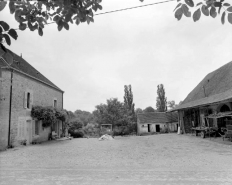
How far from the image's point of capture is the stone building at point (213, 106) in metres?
14.0

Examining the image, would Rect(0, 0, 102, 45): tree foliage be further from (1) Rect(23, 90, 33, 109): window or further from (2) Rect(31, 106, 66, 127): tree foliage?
(2) Rect(31, 106, 66, 127): tree foliage

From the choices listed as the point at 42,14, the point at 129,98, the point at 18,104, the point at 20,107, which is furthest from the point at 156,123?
the point at 42,14

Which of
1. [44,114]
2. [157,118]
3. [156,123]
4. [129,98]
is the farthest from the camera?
[129,98]

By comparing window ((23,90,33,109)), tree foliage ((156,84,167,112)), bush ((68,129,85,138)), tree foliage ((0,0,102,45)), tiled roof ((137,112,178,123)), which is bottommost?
bush ((68,129,85,138))

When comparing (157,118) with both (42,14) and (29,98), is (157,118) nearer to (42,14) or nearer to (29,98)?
(29,98)

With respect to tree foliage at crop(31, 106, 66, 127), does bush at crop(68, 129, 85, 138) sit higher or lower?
lower

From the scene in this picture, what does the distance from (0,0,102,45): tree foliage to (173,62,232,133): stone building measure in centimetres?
1193

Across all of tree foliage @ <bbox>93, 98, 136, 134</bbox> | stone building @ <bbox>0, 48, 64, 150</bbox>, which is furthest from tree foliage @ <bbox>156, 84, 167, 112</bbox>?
stone building @ <bbox>0, 48, 64, 150</bbox>

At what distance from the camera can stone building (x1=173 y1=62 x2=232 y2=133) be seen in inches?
551

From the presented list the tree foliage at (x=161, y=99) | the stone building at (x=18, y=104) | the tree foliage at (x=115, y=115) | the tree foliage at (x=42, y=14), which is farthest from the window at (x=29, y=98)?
the tree foliage at (x=161, y=99)

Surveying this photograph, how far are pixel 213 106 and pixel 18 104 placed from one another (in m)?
15.5

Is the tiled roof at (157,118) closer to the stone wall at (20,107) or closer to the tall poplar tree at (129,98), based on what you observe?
the tall poplar tree at (129,98)

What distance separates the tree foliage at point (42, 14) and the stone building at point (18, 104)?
9935mm

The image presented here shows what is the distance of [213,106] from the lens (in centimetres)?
1675
